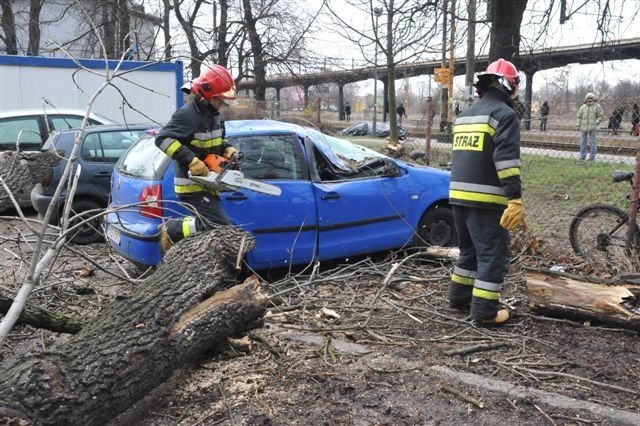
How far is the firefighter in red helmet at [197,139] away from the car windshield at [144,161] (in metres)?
0.27

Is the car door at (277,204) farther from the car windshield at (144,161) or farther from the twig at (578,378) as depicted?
the twig at (578,378)

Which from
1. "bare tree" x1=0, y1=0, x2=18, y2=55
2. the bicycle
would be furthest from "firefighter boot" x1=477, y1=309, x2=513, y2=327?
"bare tree" x1=0, y1=0, x2=18, y2=55

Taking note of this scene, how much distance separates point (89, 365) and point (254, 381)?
95 cm

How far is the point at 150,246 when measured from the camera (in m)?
4.72

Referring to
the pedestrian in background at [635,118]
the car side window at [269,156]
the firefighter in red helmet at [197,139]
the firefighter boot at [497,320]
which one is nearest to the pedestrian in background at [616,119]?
the pedestrian in background at [635,118]

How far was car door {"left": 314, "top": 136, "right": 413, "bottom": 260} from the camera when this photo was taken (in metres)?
5.23

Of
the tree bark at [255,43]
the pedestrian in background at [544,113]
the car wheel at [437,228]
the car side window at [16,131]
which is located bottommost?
the car wheel at [437,228]

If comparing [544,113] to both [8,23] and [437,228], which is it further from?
[8,23]

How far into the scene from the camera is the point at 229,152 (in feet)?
15.5

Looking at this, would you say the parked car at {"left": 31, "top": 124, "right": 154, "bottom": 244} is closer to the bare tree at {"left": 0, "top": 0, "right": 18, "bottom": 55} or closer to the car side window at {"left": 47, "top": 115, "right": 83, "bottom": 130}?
the car side window at {"left": 47, "top": 115, "right": 83, "bottom": 130}

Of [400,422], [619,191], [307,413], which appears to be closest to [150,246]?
[307,413]

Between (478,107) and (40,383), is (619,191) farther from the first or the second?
(40,383)

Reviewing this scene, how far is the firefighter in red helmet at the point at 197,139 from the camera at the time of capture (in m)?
4.50

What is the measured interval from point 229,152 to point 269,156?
487 mm
